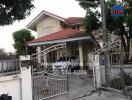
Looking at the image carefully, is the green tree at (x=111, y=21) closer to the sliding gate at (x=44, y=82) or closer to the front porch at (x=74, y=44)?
the front porch at (x=74, y=44)

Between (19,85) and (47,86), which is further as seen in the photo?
(47,86)

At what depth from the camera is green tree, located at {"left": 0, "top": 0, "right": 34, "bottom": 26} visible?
39.8ft

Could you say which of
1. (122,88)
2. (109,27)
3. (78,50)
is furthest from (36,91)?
(78,50)

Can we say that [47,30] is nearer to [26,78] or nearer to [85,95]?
[85,95]

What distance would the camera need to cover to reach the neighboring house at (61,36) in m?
24.7

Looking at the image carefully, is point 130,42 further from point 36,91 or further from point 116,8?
point 36,91

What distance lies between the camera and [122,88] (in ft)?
46.9

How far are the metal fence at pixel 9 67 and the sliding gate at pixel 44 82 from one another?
0.90m

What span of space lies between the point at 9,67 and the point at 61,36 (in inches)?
607

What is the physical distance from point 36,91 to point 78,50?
15054 mm

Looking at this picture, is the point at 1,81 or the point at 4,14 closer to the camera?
the point at 1,81

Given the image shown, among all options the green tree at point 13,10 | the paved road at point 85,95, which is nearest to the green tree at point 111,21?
the paved road at point 85,95

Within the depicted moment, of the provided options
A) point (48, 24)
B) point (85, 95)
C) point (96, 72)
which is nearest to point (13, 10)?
point (85, 95)

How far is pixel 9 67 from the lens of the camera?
416 inches
